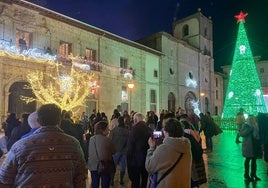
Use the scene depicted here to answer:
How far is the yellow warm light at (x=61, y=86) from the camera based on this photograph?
18578 mm

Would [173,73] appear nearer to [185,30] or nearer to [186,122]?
[185,30]

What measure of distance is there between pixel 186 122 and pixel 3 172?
356cm

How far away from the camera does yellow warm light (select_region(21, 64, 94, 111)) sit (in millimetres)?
18578

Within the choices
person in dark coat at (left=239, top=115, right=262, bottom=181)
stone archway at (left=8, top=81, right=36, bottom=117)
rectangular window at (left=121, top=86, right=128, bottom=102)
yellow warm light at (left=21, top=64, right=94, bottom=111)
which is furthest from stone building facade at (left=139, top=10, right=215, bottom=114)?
person in dark coat at (left=239, top=115, right=262, bottom=181)

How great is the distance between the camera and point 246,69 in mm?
24234

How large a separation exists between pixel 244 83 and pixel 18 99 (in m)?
18.0

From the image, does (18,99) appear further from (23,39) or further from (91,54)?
(91,54)

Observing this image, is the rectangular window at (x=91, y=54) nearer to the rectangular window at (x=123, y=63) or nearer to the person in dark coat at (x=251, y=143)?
the rectangular window at (x=123, y=63)

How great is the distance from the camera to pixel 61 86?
65.5 feet

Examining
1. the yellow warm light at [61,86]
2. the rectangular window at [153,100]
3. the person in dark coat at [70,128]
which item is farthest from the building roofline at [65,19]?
the person in dark coat at [70,128]

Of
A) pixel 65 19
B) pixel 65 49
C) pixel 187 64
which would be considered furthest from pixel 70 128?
pixel 187 64

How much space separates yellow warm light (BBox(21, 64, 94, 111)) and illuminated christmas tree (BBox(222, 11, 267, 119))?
40.7ft

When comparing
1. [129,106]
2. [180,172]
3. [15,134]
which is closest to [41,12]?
[129,106]

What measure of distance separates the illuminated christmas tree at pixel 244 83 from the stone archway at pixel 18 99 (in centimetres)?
1656
